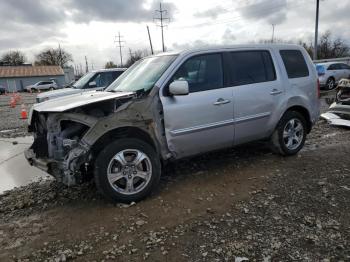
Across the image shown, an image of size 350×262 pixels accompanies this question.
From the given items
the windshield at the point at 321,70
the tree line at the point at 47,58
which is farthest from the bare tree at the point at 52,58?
the windshield at the point at 321,70

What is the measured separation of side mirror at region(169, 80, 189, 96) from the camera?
429 centimetres

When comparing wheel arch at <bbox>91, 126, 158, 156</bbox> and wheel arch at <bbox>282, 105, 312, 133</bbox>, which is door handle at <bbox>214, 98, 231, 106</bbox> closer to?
wheel arch at <bbox>91, 126, 158, 156</bbox>

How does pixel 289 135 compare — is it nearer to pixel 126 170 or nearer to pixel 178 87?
pixel 178 87

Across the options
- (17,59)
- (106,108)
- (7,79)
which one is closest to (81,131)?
(106,108)

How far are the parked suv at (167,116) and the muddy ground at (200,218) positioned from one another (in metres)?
0.47

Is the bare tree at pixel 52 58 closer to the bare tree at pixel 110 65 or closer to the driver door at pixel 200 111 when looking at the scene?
the bare tree at pixel 110 65

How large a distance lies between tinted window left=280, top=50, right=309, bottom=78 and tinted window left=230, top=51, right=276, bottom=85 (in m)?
0.37

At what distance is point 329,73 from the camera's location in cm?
2045

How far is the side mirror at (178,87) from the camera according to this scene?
4.29 meters

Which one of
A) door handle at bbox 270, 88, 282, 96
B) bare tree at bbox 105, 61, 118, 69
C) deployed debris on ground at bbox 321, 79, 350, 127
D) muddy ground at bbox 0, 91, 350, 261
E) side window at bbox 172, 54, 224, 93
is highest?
bare tree at bbox 105, 61, 118, 69

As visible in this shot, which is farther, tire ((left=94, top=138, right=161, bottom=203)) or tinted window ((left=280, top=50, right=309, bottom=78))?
tinted window ((left=280, top=50, right=309, bottom=78))

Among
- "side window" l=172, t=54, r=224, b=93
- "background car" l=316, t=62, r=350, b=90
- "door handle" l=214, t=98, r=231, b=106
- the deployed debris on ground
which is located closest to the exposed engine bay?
"side window" l=172, t=54, r=224, b=93

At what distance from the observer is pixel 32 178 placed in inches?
229

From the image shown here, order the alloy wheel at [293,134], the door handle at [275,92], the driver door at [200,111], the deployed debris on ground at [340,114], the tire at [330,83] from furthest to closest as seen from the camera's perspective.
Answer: the tire at [330,83] < the deployed debris on ground at [340,114] < the alloy wheel at [293,134] < the door handle at [275,92] < the driver door at [200,111]
